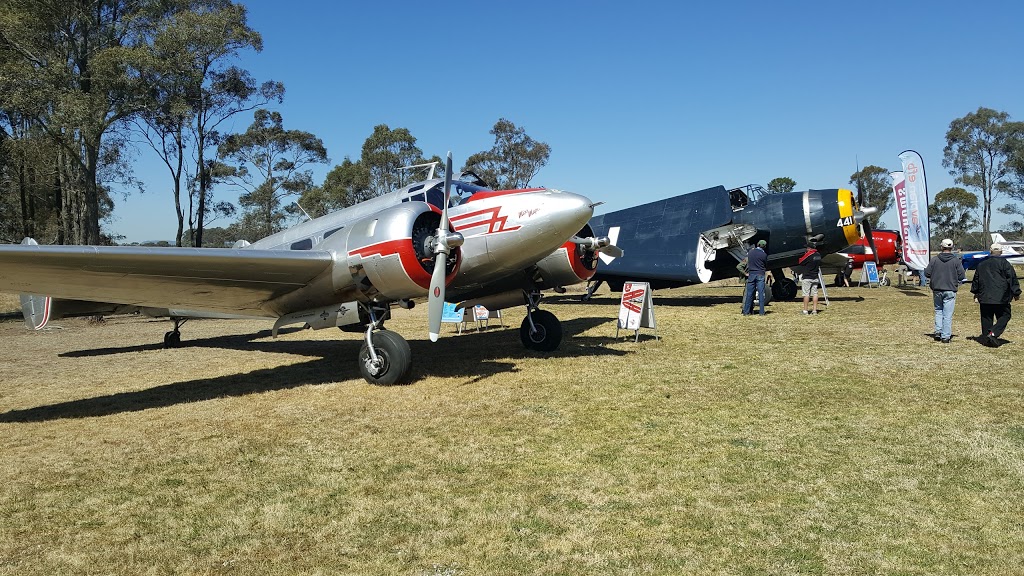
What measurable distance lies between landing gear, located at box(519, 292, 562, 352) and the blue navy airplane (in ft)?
27.0

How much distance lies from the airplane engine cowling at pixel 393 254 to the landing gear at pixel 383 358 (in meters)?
0.53

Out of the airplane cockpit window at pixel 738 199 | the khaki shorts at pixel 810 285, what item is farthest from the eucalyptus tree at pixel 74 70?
the khaki shorts at pixel 810 285

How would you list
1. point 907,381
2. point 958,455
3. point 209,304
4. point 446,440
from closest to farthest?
point 958,455
point 446,440
point 907,381
point 209,304

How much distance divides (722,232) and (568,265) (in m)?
9.69

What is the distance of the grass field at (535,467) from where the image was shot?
329 centimetres

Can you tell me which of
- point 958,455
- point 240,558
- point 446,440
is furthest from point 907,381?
point 240,558

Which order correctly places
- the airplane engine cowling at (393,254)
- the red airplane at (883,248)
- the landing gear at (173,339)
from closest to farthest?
1. the airplane engine cowling at (393,254)
2. the landing gear at (173,339)
3. the red airplane at (883,248)

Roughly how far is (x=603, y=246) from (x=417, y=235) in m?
3.56

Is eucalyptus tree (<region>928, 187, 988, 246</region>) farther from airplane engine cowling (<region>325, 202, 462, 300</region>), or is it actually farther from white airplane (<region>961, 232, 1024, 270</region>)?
airplane engine cowling (<region>325, 202, 462, 300</region>)

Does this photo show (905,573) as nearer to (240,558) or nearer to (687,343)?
(240,558)

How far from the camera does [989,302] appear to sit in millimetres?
9547

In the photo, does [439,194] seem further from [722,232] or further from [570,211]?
[722,232]

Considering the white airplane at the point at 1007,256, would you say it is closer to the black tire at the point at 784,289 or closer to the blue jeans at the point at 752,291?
the black tire at the point at 784,289

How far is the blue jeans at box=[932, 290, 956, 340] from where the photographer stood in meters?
10.1
